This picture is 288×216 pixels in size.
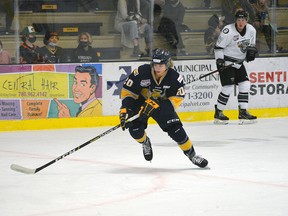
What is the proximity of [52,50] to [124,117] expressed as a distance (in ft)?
11.0

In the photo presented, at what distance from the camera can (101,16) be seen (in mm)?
10078

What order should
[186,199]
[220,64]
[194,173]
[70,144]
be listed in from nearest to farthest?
[186,199] < [194,173] < [70,144] < [220,64]

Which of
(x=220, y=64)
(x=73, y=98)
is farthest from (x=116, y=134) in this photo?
(x=220, y=64)

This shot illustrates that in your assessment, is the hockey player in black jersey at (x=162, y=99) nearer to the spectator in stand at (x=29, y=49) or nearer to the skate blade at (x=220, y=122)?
the spectator in stand at (x=29, y=49)

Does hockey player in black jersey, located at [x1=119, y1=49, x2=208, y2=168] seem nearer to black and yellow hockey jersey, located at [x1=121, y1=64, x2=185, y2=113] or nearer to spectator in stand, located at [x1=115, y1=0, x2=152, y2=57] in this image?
black and yellow hockey jersey, located at [x1=121, y1=64, x2=185, y2=113]

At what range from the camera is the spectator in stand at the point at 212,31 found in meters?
10.6

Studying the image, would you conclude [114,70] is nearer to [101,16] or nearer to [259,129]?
[101,16]

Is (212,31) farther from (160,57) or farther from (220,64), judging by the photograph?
(160,57)

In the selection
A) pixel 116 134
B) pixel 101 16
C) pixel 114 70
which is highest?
pixel 101 16

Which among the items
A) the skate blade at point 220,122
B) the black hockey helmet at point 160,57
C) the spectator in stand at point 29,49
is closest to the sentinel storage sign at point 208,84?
the skate blade at point 220,122

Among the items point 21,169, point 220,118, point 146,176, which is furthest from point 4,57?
point 146,176

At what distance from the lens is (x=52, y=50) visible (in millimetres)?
9766

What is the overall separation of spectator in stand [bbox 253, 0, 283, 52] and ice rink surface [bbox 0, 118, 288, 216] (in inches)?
71.0

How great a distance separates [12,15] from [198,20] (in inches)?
92.9
